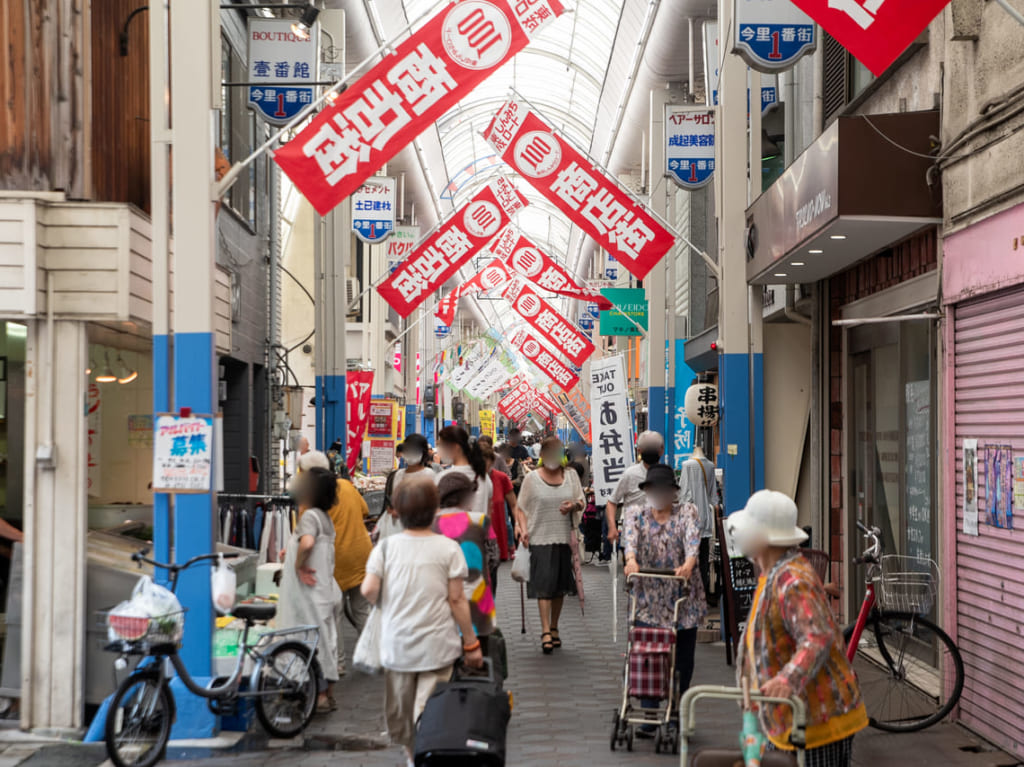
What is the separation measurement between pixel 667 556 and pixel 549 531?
11.7ft

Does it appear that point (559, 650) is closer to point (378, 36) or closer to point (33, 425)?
point (33, 425)

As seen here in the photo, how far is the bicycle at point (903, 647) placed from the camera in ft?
26.2

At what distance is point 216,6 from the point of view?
817 cm

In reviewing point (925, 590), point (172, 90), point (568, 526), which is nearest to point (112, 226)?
point (172, 90)

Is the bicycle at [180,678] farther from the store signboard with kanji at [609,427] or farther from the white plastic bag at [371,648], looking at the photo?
the store signboard with kanji at [609,427]

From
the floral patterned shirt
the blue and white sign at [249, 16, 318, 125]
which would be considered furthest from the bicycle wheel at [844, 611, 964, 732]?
the blue and white sign at [249, 16, 318, 125]

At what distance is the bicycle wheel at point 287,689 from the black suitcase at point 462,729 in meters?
2.83

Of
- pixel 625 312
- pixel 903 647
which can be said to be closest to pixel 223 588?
pixel 903 647

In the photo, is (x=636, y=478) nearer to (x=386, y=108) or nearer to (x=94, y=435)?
(x=386, y=108)

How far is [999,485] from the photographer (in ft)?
24.9

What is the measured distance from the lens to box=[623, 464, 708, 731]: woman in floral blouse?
8.01 metres

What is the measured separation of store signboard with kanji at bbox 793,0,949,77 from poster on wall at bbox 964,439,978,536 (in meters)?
2.84

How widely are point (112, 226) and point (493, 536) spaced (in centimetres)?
408

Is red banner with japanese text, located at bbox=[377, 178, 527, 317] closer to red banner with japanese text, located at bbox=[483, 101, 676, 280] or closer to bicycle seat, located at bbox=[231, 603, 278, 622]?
red banner with japanese text, located at bbox=[483, 101, 676, 280]
